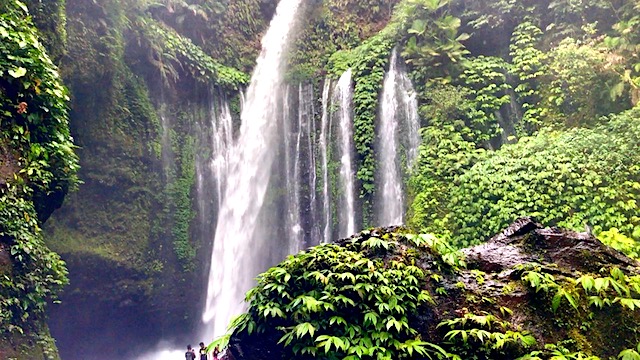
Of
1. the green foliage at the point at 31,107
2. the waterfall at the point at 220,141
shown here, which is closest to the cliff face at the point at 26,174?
the green foliage at the point at 31,107

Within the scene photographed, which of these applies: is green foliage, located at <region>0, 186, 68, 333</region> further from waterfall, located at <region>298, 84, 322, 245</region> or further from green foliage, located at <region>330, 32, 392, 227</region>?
green foliage, located at <region>330, 32, 392, 227</region>

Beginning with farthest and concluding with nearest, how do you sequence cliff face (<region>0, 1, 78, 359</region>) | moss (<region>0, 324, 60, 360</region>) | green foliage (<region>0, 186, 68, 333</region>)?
cliff face (<region>0, 1, 78, 359</region>) → green foliage (<region>0, 186, 68, 333</region>) → moss (<region>0, 324, 60, 360</region>)

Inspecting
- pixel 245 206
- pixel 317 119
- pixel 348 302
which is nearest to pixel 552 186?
pixel 348 302

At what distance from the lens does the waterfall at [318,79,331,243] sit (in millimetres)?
11714

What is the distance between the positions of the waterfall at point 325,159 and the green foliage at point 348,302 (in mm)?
7122

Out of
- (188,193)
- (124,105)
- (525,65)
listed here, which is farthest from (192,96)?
(525,65)

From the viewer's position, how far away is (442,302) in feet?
13.3

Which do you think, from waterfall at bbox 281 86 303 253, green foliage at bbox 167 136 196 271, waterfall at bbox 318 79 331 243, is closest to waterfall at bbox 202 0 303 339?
waterfall at bbox 281 86 303 253

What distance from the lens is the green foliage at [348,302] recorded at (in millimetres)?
3760

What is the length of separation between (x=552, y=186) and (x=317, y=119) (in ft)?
22.1

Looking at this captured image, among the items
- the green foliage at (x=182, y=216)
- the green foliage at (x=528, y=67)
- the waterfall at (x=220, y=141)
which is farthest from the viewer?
the waterfall at (x=220, y=141)

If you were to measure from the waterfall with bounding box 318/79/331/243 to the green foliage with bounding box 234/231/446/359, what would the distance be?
280 inches

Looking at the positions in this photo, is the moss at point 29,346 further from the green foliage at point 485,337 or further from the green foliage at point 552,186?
the green foliage at point 552,186

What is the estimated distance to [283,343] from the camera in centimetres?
412
